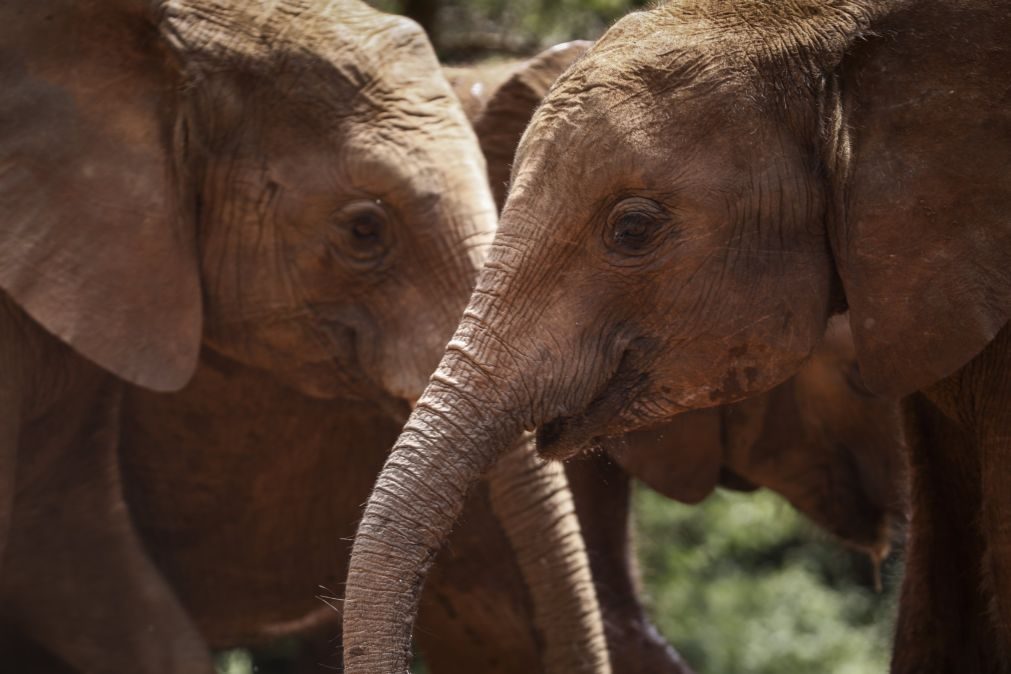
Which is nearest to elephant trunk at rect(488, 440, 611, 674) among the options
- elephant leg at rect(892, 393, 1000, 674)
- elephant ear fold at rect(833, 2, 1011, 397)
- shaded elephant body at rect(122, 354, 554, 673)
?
shaded elephant body at rect(122, 354, 554, 673)

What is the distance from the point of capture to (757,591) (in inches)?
412

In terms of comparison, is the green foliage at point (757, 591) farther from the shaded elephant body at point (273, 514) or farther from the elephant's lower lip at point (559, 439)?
the elephant's lower lip at point (559, 439)

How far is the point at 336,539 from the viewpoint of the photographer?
6016mm

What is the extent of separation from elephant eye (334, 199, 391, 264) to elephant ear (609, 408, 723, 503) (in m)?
1.07

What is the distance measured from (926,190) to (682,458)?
215cm

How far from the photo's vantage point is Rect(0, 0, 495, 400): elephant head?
4777mm

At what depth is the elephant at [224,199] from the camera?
4773 mm

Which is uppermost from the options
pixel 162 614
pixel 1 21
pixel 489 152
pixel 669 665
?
pixel 1 21

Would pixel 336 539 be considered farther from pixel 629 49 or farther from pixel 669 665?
pixel 629 49

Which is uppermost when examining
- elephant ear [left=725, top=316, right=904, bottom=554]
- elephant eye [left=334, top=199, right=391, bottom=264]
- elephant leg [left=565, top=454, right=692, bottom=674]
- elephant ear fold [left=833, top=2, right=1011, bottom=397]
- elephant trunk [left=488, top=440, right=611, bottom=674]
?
elephant ear fold [left=833, top=2, right=1011, bottom=397]

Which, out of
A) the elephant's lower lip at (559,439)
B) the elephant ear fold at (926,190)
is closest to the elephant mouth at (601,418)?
the elephant's lower lip at (559,439)

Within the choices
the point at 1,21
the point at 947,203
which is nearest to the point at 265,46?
the point at 1,21

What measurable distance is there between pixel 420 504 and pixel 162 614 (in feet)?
6.54

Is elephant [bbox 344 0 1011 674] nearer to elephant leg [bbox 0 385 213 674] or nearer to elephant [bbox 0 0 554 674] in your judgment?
elephant [bbox 0 0 554 674]
